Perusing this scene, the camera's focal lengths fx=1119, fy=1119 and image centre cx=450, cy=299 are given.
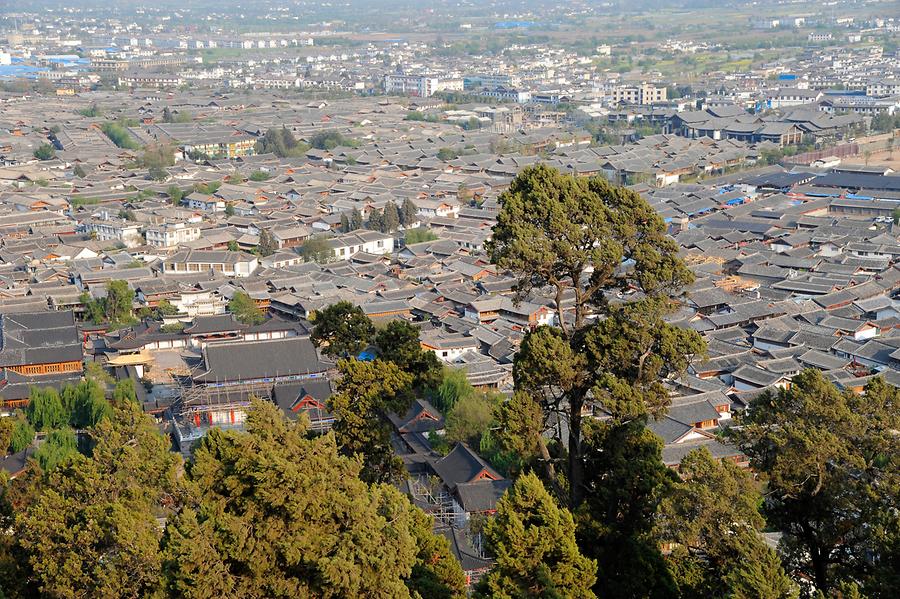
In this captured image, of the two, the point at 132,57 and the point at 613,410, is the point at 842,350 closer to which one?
the point at 613,410

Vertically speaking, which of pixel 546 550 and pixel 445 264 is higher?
pixel 546 550

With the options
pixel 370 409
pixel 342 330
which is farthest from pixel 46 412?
pixel 370 409

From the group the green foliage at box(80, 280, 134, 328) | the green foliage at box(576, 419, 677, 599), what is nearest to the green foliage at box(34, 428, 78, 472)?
the green foliage at box(80, 280, 134, 328)

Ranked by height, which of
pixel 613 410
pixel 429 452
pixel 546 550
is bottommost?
pixel 429 452

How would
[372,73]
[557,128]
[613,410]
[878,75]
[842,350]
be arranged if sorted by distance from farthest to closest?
1. [372,73]
2. [878,75]
3. [557,128]
4. [842,350]
5. [613,410]

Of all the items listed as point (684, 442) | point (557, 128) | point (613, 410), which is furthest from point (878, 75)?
point (613, 410)

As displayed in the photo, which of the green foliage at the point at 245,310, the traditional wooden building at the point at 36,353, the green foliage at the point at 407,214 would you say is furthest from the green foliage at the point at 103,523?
the green foliage at the point at 407,214

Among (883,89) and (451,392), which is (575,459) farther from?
(883,89)
